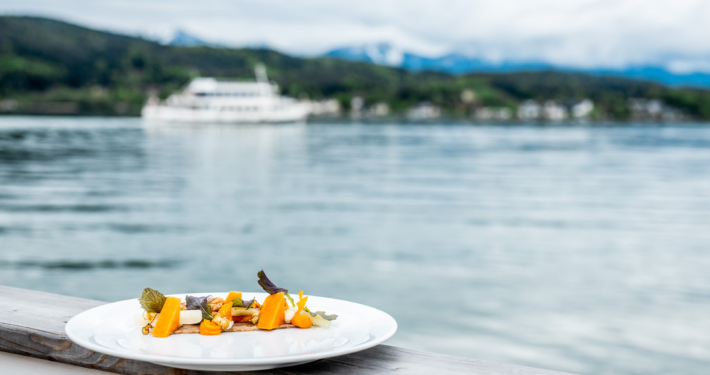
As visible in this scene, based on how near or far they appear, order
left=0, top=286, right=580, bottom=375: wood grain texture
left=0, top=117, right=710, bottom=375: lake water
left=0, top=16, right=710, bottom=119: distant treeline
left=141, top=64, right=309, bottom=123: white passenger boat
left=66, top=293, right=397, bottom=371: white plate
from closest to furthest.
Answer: left=66, top=293, right=397, bottom=371: white plate < left=0, top=286, right=580, bottom=375: wood grain texture < left=0, top=117, right=710, bottom=375: lake water < left=141, top=64, right=309, bottom=123: white passenger boat < left=0, top=16, right=710, bottom=119: distant treeline

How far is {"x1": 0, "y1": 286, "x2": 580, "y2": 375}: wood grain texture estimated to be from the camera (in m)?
1.19

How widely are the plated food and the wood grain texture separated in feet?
0.26

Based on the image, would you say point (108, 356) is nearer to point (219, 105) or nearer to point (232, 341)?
point (232, 341)

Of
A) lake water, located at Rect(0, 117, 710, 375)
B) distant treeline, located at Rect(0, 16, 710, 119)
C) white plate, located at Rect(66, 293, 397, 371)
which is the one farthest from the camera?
distant treeline, located at Rect(0, 16, 710, 119)

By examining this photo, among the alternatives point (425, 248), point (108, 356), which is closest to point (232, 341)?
point (108, 356)

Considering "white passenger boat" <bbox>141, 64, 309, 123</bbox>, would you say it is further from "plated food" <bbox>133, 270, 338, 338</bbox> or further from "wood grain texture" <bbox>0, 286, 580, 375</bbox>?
"plated food" <bbox>133, 270, 338, 338</bbox>

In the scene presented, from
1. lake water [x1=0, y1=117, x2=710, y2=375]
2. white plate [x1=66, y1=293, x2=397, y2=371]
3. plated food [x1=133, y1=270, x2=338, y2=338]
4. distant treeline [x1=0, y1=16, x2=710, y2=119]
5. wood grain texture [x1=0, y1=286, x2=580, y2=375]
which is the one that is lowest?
lake water [x1=0, y1=117, x2=710, y2=375]

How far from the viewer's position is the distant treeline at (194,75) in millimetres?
97812

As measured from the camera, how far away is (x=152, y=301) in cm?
122

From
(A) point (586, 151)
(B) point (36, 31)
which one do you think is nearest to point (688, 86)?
(A) point (586, 151)

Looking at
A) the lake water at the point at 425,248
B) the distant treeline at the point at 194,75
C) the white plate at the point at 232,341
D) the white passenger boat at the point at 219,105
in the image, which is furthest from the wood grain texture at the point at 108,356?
the distant treeline at the point at 194,75

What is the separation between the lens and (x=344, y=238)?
1241cm

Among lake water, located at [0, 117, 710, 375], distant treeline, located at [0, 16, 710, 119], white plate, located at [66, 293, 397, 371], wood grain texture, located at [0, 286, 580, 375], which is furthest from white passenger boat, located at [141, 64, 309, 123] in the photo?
white plate, located at [66, 293, 397, 371]

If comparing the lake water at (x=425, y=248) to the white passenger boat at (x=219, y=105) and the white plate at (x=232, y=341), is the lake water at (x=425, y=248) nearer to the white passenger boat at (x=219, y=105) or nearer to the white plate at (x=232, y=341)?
the white plate at (x=232, y=341)
